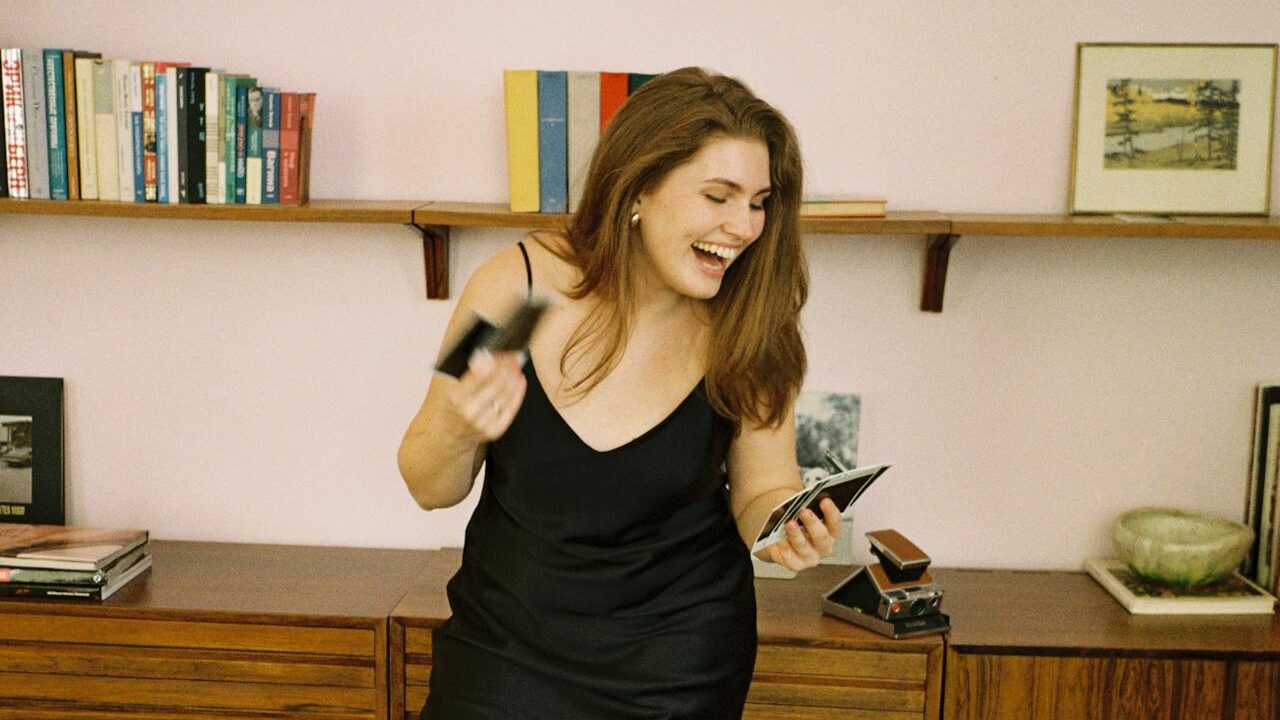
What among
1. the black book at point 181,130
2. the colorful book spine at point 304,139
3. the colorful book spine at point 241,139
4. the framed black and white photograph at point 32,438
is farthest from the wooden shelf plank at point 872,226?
the framed black and white photograph at point 32,438

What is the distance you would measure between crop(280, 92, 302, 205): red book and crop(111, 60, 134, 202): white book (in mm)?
291

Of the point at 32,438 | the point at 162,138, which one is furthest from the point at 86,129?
the point at 32,438

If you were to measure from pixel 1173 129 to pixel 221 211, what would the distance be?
1.84 metres

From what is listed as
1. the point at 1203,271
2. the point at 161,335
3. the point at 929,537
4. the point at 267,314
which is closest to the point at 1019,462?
the point at 929,537

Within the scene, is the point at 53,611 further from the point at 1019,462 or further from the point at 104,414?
the point at 1019,462

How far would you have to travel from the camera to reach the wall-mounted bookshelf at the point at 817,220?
2.29 meters

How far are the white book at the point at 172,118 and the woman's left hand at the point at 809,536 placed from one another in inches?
53.0

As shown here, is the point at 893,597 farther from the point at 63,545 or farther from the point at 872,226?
the point at 63,545

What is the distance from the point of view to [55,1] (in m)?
2.53

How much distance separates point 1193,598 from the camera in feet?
7.86

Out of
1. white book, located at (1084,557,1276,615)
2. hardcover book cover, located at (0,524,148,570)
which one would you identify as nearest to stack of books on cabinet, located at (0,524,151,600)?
hardcover book cover, located at (0,524,148,570)

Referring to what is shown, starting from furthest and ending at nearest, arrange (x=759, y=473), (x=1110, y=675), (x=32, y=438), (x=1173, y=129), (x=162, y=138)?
(x=32, y=438) → (x=1173, y=129) → (x=162, y=138) → (x=1110, y=675) → (x=759, y=473)

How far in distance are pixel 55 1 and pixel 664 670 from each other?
1.83 meters

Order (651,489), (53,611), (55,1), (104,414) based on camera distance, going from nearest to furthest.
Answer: (651,489)
(53,611)
(55,1)
(104,414)
